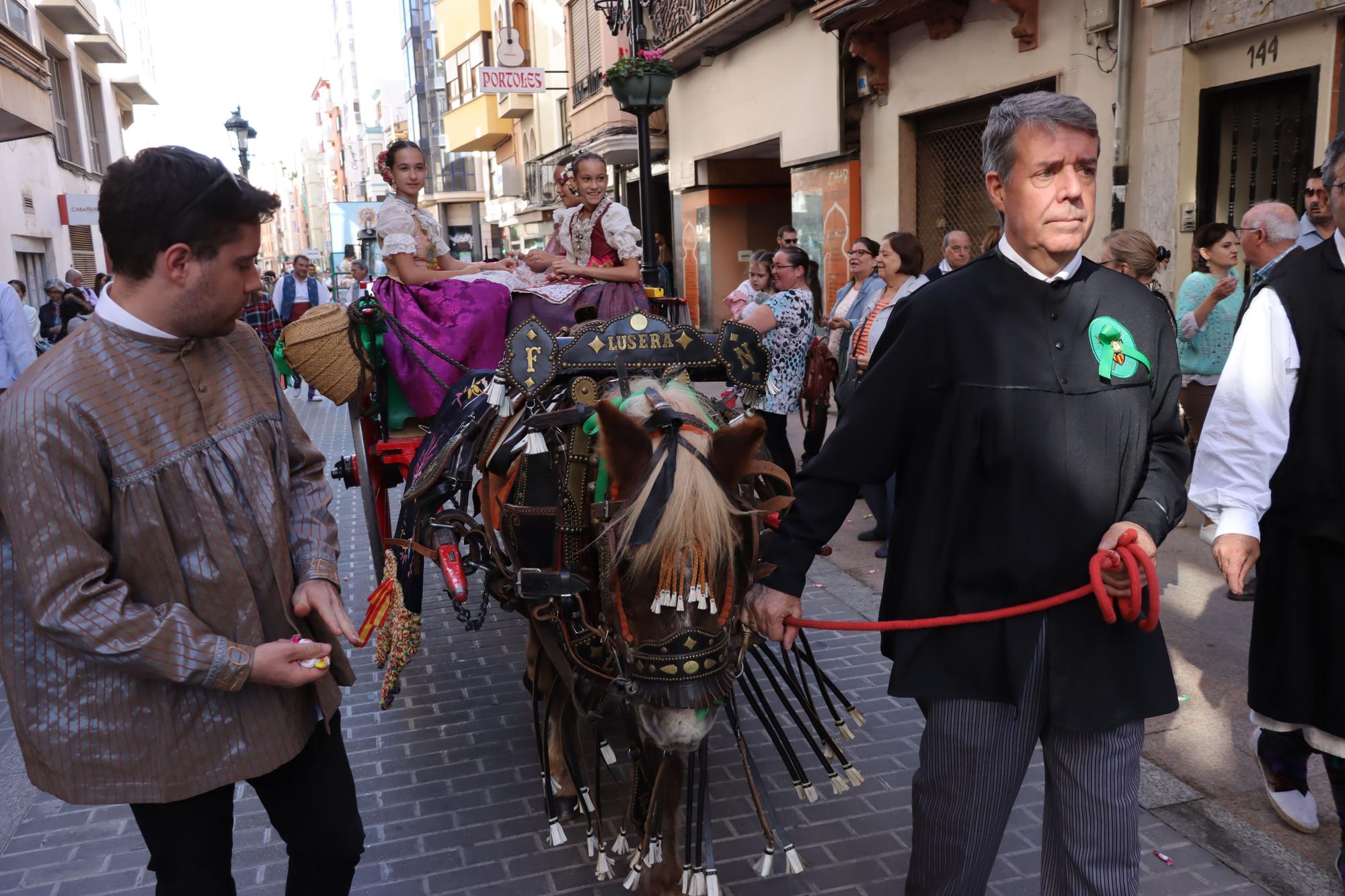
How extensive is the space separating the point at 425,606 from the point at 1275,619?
15.6ft

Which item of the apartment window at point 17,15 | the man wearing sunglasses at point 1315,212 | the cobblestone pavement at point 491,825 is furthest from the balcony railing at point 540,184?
the cobblestone pavement at point 491,825

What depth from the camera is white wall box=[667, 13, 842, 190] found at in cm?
1341

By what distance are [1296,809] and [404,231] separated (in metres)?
4.69

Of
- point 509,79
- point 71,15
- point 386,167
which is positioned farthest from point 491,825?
point 71,15

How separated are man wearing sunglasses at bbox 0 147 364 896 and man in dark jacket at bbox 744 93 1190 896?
4.18ft

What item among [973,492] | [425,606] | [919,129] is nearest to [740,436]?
[973,492]

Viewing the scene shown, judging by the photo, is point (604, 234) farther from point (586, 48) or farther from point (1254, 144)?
point (586, 48)

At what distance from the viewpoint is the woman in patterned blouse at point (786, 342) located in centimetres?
702

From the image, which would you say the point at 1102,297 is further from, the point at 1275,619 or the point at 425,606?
the point at 425,606

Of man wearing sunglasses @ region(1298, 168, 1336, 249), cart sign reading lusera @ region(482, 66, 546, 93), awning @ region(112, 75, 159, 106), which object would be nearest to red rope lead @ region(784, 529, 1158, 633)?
man wearing sunglasses @ region(1298, 168, 1336, 249)

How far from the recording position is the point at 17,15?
52.4 feet

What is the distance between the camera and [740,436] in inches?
99.2

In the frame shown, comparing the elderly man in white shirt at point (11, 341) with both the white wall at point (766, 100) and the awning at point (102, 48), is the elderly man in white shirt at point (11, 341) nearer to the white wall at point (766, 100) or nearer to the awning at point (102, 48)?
the white wall at point (766, 100)

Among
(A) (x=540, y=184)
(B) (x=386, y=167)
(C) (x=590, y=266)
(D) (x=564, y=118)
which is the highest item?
(D) (x=564, y=118)
